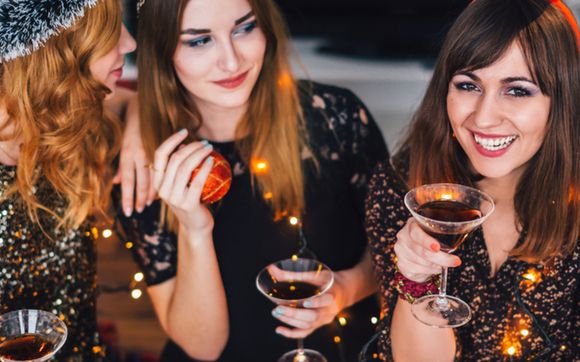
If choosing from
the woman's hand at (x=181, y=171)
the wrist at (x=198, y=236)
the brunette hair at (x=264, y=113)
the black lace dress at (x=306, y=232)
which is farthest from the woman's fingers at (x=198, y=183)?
the black lace dress at (x=306, y=232)

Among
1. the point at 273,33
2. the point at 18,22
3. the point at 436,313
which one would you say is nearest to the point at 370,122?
the point at 273,33

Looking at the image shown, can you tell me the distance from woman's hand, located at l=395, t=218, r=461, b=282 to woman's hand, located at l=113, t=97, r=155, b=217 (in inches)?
34.4

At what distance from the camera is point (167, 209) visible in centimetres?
246

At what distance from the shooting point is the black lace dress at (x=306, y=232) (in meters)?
2.50

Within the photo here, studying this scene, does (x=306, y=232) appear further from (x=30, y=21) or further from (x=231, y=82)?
(x=30, y=21)

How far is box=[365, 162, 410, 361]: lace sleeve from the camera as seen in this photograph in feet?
7.13

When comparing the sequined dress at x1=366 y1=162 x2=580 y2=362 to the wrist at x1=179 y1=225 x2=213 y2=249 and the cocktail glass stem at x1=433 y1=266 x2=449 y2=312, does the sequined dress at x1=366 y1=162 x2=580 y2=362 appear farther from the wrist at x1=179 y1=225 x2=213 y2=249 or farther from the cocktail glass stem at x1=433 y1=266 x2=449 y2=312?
the wrist at x1=179 y1=225 x2=213 y2=249

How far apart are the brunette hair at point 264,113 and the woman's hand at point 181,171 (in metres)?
0.24

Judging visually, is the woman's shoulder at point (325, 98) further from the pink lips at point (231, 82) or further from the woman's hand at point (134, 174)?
the woman's hand at point (134, 174)

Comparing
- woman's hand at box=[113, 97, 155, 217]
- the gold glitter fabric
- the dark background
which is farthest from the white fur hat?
the dark background

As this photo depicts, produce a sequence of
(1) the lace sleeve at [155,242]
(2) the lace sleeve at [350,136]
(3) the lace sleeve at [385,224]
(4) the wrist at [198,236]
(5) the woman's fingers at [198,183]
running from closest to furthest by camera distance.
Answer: (5) the woman's fingers at [198,183], (3) the lace sleeve at [385,224], (4) the wrist at [198,236], (1) the lace sleeve at [155,242], (2) the lace sleeve at [350,136]

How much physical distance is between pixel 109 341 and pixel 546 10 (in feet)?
7.33

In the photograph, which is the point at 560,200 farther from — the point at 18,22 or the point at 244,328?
the point at 18,22

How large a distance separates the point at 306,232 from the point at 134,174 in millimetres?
635
